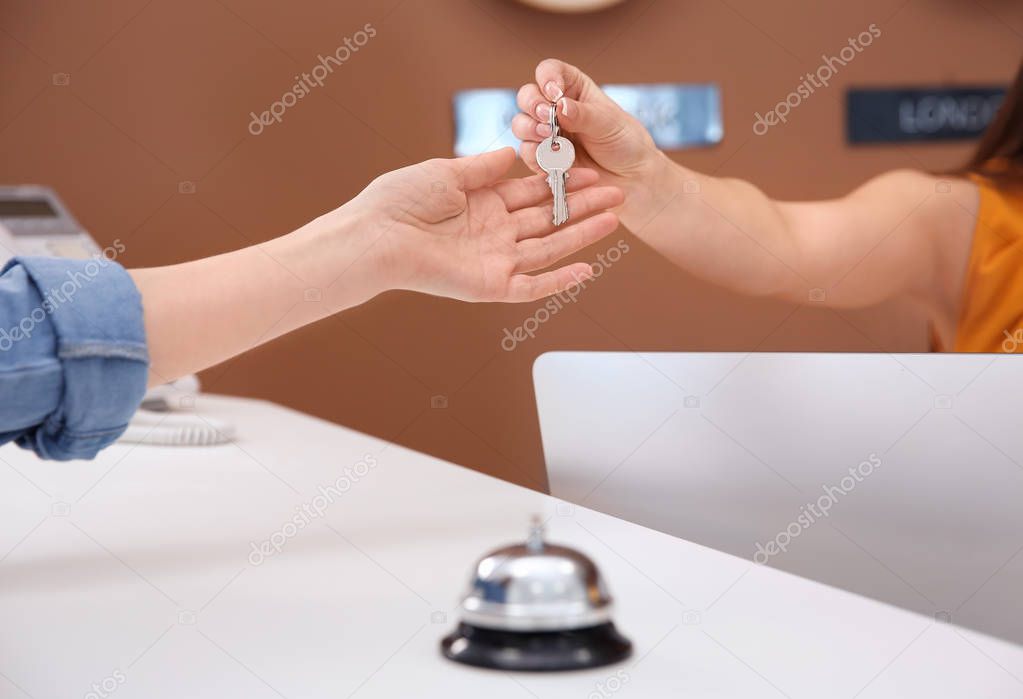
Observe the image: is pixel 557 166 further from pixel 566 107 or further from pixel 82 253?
pixel 82 253

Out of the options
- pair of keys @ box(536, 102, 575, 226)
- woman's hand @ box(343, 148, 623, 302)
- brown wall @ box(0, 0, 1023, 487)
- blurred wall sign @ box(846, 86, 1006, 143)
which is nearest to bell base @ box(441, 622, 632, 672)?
woman's hand @ box(343, 148, 623, 302)

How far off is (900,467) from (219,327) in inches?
22.6

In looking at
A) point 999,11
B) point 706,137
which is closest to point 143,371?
point 706,137

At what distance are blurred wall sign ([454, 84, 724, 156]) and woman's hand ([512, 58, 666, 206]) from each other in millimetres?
1557

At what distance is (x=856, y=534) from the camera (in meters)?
0.85

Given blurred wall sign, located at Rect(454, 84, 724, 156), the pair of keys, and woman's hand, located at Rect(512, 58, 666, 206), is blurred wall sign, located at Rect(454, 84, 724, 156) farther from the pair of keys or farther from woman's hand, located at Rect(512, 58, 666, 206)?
the pair of keys

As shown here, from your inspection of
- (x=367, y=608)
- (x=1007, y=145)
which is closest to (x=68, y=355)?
(x=367, y=608)

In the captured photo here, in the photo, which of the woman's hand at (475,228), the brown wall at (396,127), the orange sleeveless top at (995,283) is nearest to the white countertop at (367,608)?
the woman's hand at (475,228)

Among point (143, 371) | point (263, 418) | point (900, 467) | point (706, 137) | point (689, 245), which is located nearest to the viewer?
point (143, 371)

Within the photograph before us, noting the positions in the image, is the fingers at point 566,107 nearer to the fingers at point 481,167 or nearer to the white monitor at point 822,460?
the fingers at point 481,167

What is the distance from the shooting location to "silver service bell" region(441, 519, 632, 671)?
0.53m

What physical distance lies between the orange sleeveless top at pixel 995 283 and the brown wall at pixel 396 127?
0.99 meters

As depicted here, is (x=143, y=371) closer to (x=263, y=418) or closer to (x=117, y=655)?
(x=117, y=655)

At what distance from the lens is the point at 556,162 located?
120 centimetres
